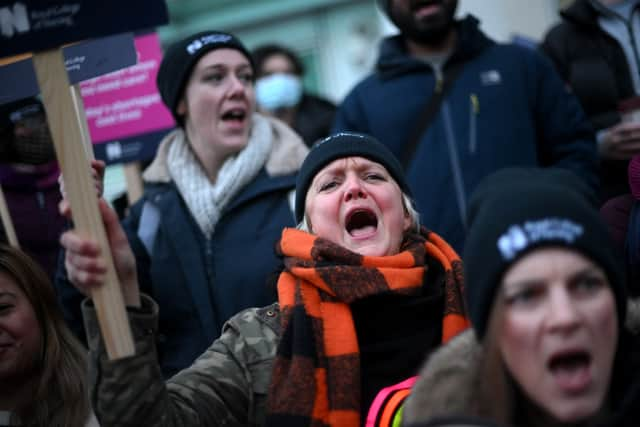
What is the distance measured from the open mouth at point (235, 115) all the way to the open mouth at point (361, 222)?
1263 millimetres

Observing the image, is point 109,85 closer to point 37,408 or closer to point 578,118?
point 37,408

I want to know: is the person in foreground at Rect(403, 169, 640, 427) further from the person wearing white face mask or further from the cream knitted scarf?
the person wearing white face mask

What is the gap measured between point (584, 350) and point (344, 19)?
10510mm

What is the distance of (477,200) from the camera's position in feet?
6.64

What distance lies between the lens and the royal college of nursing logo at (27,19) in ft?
Answer: 7.02

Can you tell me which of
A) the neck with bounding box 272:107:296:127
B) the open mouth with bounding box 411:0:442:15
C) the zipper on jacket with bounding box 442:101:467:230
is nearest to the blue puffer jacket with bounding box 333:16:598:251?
the zipper on jacket with bounding box 442:101:467:230

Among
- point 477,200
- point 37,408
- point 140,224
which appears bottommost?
point 37,408

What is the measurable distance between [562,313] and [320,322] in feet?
2.99

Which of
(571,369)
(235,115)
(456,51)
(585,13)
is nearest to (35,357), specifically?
(235,115)

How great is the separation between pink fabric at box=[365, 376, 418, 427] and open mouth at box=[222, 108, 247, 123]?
1.93 metres

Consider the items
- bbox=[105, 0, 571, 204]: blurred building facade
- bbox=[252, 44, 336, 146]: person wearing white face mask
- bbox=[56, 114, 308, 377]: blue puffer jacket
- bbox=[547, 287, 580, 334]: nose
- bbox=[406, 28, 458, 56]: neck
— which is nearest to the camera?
bbox=[547, 287, 580, 334]: nose

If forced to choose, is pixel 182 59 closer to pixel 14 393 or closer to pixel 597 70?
pixel 14 393

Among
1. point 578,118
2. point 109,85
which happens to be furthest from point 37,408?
point 578,118

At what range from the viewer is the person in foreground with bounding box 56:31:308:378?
11.3 feet
